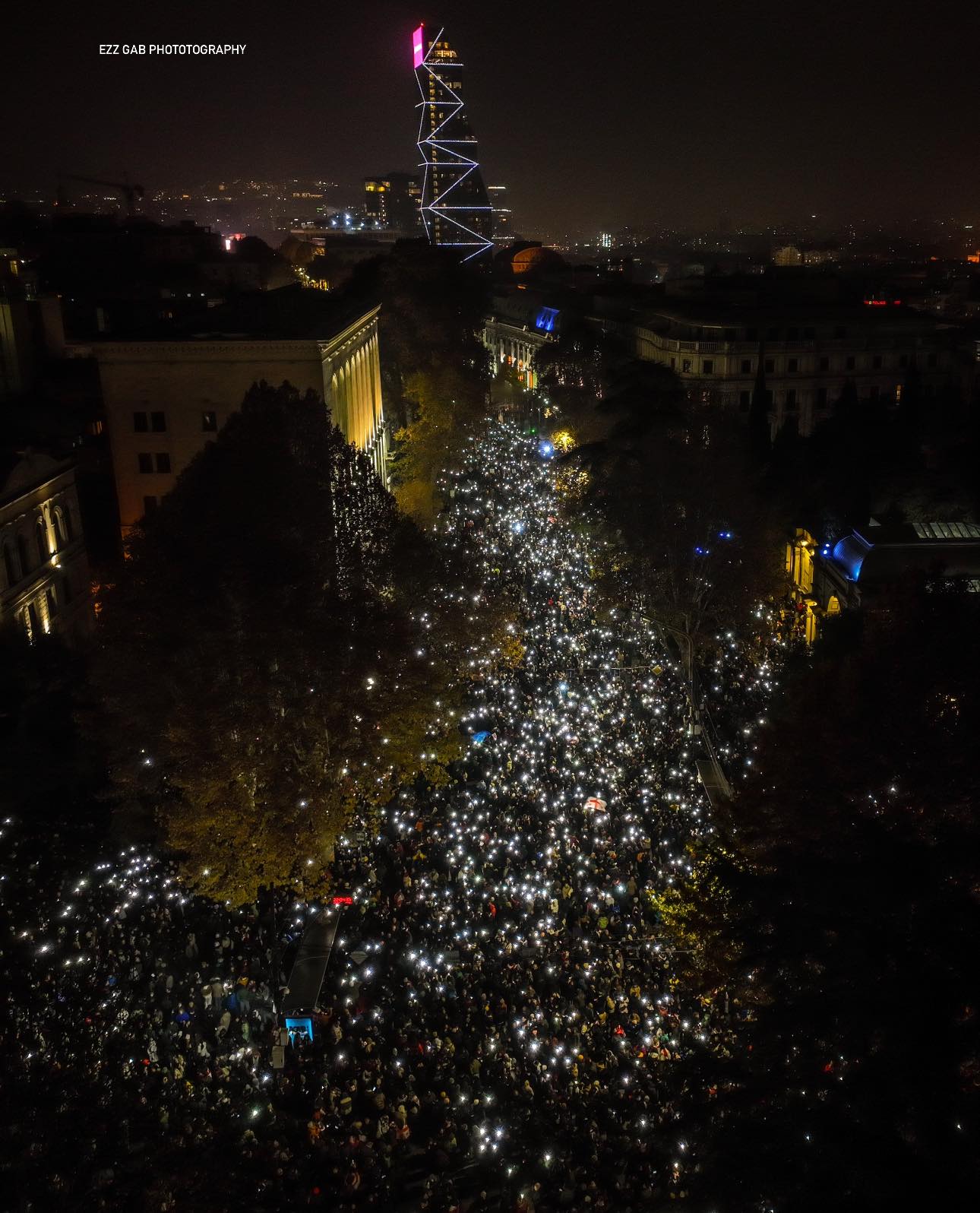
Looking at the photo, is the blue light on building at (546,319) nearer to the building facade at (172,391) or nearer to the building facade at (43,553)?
the building facade at (172,391)

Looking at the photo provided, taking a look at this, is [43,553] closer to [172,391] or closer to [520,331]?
[172,391]

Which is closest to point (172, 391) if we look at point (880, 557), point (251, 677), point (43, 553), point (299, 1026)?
point (43, 553)

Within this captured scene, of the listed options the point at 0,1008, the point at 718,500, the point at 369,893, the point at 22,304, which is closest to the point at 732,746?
the point at 718,500

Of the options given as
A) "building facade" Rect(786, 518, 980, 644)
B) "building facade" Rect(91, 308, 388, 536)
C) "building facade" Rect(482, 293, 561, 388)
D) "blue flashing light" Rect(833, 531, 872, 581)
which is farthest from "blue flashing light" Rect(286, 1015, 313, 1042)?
"building facade" Rect(482, 293, 561, 388)

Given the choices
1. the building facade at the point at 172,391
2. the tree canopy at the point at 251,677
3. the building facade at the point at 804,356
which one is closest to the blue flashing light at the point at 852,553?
the tree canopy at the point at 251,677

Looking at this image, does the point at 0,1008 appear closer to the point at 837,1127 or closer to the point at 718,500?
the point at 837,1127

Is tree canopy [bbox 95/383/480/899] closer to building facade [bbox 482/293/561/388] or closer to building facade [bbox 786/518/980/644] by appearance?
building facade [bbox 786/518/980/644]
